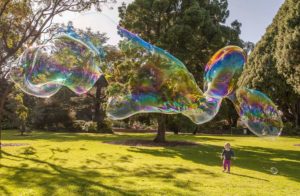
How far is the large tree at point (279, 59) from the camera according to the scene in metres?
23.2

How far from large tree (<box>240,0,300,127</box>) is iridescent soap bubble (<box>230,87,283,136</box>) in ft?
34.4

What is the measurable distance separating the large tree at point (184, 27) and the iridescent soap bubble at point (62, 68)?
15.3 metres

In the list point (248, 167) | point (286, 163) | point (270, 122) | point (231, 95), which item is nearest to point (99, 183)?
point (231, 95)

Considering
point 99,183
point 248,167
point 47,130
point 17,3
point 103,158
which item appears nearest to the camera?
point 99,183

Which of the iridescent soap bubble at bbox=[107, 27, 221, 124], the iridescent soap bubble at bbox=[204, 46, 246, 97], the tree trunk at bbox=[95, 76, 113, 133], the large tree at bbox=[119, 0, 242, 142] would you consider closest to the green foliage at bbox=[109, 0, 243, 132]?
the large tree at bbox=[119, 0, 242, 142]

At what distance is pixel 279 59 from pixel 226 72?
48.6ft

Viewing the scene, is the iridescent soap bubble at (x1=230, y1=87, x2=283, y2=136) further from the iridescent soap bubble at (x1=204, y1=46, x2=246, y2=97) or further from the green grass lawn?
the green grass lawn

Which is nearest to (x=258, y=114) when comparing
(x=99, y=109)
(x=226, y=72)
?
(x=226, y=72)

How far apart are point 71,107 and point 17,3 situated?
32331 millimetres

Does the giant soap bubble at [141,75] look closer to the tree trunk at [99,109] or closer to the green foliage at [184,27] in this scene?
the green foliage at [184,27]

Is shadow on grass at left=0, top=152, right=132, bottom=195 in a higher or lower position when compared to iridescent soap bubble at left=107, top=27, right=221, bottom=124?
lower

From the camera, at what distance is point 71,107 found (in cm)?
5438

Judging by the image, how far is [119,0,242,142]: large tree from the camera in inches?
1083

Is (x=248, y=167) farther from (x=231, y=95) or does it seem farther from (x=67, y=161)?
(x=67, y=161)
